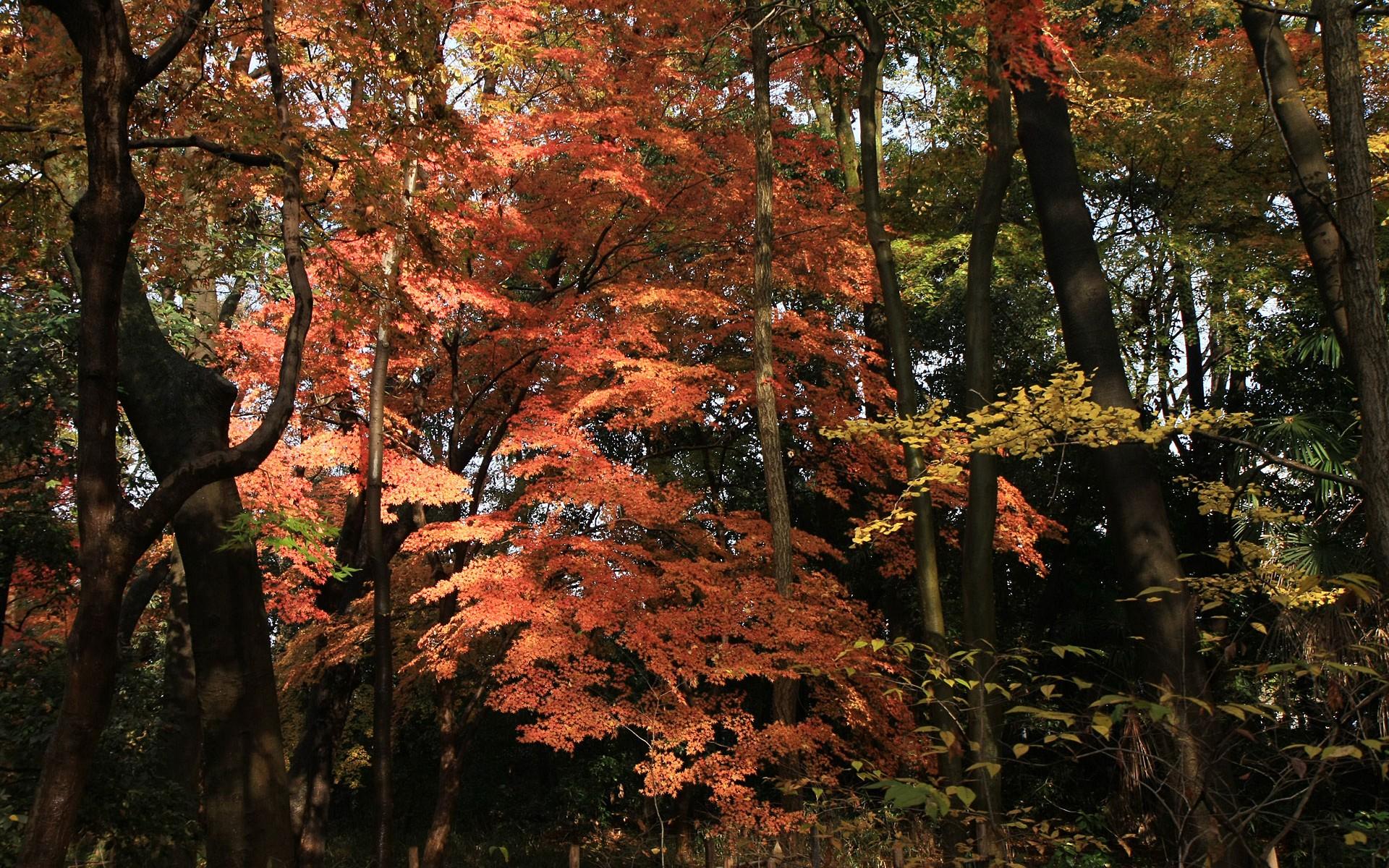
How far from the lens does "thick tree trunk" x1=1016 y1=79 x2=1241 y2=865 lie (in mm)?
6164

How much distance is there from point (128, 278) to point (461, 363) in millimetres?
4409

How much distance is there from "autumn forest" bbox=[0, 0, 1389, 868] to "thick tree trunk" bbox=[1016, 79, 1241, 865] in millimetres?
40

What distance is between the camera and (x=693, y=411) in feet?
28.3

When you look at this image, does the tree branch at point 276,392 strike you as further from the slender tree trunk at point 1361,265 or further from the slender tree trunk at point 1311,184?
the slender tree trunk at point 1311,184

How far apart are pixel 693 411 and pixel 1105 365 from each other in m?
3.69

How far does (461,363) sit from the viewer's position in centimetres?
1061

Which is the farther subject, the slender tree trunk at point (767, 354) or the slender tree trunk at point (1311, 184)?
the slender tree trunk at point (767, 354)

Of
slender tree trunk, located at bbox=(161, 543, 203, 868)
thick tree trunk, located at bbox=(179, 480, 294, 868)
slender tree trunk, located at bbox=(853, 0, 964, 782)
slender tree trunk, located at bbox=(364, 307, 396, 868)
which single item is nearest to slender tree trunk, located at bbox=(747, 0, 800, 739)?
slender tree trunk, located at bbox=(853, 0, 964, 782)

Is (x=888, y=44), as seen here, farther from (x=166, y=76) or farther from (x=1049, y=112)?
(x=166, y=76)

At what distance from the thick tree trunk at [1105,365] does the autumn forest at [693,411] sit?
0.13ft

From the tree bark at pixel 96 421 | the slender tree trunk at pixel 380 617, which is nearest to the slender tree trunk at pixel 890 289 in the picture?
the slender tree trunk at pixel 380 617

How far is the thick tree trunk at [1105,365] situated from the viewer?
6.16 metres

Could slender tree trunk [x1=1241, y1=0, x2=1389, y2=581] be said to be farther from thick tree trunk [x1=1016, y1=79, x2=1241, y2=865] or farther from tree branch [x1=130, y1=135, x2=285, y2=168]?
tree branch [x1=130, y1=135, x2=285, y2=168]

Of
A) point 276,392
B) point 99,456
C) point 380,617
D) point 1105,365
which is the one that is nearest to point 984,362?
point 1105,365
